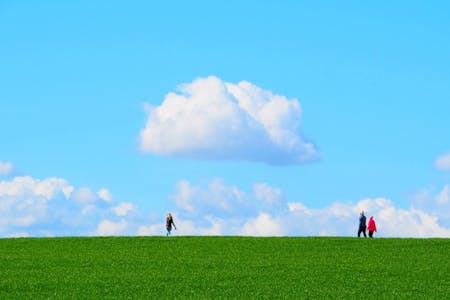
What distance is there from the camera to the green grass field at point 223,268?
31516 mm

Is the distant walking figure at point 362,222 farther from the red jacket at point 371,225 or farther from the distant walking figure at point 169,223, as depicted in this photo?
the distant walking figure at point 169,223

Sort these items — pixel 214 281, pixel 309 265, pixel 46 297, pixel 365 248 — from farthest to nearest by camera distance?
pixel 365 248 → pixel 309 265 → pixel 214 281 → pixel 46 297

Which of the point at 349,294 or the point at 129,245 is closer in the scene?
the point at 349,294

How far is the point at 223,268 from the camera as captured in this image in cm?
3784

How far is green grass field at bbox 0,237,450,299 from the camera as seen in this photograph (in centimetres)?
3152

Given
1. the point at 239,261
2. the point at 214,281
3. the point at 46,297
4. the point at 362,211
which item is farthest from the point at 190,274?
the point at 362,211

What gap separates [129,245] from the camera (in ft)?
158

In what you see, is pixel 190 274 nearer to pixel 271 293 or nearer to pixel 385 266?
pixel 271 293

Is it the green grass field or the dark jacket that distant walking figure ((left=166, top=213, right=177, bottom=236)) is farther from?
the dark jacket

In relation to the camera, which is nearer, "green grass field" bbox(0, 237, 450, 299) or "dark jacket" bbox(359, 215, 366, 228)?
"green grass field" bbox(0, 237, 450, 299)

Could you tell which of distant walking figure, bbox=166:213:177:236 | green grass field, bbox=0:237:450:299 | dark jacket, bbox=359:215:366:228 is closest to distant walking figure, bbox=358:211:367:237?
dark jacket, bbox=359:215:366:228

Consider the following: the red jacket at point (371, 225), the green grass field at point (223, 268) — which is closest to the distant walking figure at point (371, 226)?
the red jacket at point (371, 225)

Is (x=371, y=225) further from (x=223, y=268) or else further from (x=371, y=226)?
(x=223, y=268)

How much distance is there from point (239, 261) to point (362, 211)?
1516 centimetres
